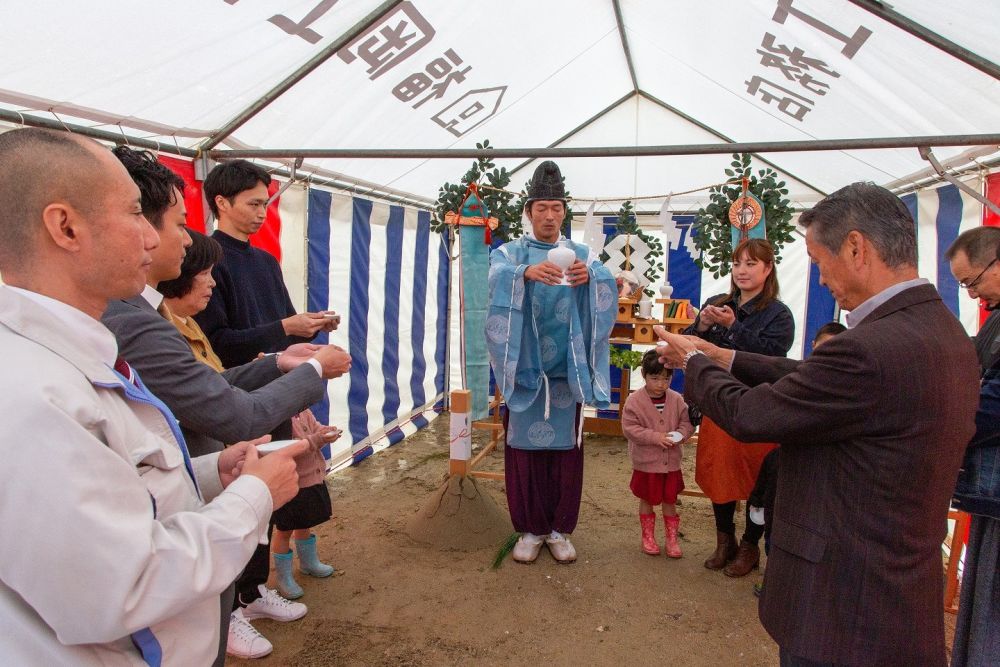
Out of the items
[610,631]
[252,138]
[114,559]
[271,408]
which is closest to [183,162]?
[252,138]

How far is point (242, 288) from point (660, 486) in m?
2.51

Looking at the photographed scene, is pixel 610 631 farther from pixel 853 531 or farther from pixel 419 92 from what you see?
pixel 419 92

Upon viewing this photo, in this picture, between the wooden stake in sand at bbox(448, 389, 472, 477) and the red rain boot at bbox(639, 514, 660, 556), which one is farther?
the wooden stake in sand at bbox(448, 389, 472, 477)

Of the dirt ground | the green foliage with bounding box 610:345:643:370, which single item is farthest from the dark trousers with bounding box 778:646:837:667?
the green foliage with bounding box 610:345:643:370

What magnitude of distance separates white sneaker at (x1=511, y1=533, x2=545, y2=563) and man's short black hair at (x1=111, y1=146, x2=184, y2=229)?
259 centimetres

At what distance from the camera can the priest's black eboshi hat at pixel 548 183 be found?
3234mm

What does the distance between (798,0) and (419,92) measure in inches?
88.4

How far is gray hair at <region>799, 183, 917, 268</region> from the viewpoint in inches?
53.2

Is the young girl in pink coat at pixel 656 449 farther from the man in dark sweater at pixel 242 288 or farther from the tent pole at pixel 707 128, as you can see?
the tent pole at pixel 707 128

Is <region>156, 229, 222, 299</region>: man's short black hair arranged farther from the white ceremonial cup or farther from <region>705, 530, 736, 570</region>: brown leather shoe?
<region>705, 530, 736, 570</region>: brown leather shoe

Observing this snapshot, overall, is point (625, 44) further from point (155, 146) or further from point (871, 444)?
point (871, 444)

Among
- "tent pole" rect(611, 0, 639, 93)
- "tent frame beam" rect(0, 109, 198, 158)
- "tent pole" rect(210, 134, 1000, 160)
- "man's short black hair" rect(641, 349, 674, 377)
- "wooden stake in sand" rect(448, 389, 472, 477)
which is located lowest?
"wooden stake in sand" rect(448, 389, 472, 477)

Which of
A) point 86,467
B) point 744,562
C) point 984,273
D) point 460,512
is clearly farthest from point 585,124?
point 86,467

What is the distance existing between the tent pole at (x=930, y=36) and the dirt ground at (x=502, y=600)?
8.79 feet
